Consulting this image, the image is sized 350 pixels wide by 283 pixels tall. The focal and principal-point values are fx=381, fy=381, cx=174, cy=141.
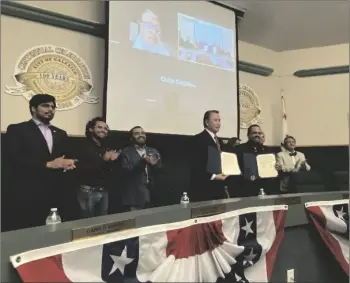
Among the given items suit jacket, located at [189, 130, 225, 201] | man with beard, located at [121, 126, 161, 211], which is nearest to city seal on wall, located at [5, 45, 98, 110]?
man with beard, located at [121, 126, 161, 211]

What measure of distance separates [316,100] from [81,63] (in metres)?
2.16

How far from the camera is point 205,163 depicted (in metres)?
2.12

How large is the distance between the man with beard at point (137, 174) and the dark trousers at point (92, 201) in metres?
0.15

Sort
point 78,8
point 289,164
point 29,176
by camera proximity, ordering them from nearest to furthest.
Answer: point 29,176, point 78,8, point 289,164

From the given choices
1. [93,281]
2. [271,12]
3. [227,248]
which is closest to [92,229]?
[93,281]

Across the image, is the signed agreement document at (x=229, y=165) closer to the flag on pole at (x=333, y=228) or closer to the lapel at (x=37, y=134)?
the flag on pole at (x=333, y=228)

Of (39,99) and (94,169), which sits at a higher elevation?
(39,99)

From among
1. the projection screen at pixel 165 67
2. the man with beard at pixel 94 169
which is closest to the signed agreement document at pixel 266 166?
the projection screen at pixel 165 67

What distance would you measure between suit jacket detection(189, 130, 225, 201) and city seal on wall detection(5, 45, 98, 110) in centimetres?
63

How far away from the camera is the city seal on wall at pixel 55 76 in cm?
161

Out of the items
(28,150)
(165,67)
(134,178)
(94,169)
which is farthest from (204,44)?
(28,150)

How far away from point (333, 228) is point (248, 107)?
4.55ft

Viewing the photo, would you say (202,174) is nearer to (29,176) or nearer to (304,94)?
(29,176)

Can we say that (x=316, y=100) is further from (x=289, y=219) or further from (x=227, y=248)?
(x=227, y=248)
